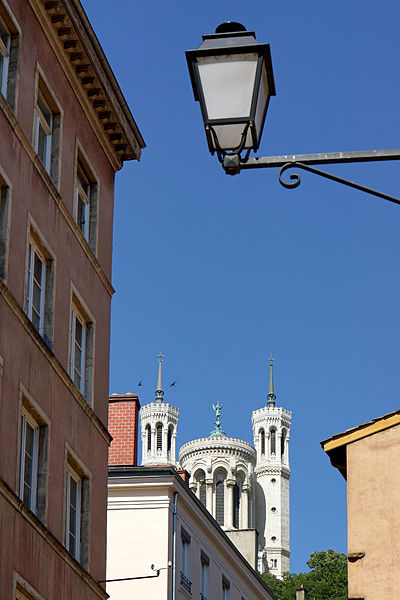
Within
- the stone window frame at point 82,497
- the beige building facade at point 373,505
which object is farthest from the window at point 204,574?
the beige building facade at point 373,505

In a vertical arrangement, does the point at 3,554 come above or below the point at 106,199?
below

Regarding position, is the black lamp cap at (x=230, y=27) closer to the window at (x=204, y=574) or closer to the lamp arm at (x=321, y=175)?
the lamp arm at (x=321, y=175)

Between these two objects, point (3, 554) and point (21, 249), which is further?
point (21, 249)

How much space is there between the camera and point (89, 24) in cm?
2234

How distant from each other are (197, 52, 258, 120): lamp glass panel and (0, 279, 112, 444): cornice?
9.99m

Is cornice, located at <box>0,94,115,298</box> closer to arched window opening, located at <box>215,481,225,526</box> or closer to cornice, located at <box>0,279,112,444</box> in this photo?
cornice, located at <box>0,279,112,444</box>

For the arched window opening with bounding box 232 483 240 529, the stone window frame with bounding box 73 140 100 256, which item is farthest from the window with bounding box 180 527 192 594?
the arched window opening with bounding box 232 483 240 529

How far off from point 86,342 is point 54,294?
2487mm

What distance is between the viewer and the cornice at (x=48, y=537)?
57.3ft

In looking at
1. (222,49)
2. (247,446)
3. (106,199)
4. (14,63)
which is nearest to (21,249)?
(14,63)

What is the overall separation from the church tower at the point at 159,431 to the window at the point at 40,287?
176029mm

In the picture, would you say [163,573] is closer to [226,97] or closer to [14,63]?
[14,63]

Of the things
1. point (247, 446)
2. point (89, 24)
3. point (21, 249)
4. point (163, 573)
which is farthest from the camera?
point (247, 446)

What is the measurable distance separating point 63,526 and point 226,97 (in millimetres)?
13037
